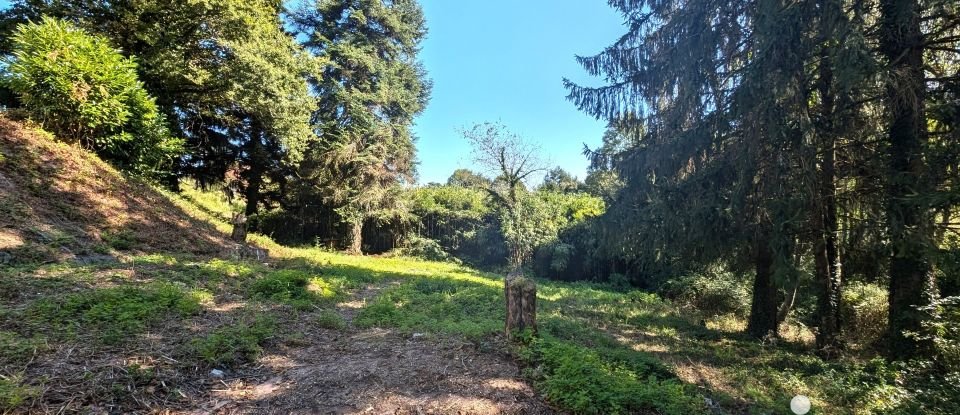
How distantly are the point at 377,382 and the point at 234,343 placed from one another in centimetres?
156

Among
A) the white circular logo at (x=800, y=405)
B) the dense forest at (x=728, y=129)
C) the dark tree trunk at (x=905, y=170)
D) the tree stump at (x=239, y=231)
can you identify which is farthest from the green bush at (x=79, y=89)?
the dark tree trunk at (x=905, y=170)

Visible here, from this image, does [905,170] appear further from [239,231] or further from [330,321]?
[239,231]

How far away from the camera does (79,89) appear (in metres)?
7.63

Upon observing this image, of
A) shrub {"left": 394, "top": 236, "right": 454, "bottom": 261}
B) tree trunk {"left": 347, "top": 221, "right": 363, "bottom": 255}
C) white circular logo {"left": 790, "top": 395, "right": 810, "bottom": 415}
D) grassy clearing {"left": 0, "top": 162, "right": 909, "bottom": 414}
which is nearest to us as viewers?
grassy clearing {"left": 0, "top": 162, "right": 909, "bottom": 414}

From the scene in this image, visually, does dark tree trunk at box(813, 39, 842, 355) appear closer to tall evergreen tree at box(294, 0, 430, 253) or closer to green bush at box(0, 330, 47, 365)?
green bush at box(0, 330, 47, 365)

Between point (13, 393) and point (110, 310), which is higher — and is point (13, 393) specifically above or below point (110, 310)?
below

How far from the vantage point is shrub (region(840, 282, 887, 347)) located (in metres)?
7.29

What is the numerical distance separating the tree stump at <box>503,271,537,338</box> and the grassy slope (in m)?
0.21

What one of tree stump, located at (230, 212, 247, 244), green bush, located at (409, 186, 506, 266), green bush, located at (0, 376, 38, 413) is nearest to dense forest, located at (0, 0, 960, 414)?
tree stump, located at (230, 212, 247, 244)

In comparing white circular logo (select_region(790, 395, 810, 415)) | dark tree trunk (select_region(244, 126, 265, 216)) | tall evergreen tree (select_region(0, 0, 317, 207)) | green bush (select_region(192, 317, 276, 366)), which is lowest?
green bush (select_region(192, 317, 276, 366))

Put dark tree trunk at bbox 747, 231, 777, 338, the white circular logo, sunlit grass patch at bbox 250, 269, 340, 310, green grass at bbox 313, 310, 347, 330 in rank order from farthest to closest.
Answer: dark tree trunk at bbox 747, 231, 777, 338 < sunlit grass patch at bbox 250, 269, 340, 310 < green grass at bbox 313, 310, 347, 330 < the white circular logo

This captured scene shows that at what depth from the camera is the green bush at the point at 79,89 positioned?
7.25 metres

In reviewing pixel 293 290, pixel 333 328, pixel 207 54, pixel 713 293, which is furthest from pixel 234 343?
pixel 207 54

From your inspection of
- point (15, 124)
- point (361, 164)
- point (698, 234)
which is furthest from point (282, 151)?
point (698, 234)
